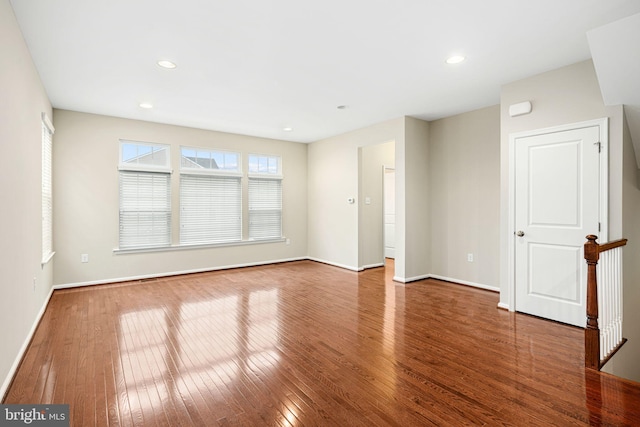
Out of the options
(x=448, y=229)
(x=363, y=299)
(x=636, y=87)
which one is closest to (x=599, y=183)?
(x=636, y=87)

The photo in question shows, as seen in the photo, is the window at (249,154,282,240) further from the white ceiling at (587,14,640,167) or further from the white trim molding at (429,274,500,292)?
the white ceiling at (587,14,640,167)

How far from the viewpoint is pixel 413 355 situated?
105 inches

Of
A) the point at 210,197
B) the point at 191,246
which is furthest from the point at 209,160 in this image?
the point at 191,246

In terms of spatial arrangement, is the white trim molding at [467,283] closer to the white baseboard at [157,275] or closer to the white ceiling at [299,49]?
the white ceiling at [299,49]

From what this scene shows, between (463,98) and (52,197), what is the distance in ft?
19.7

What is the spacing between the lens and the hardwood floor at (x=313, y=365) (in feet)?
6.34

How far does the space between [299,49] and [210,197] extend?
3885mm

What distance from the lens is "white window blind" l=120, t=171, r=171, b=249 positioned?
529 centimetres

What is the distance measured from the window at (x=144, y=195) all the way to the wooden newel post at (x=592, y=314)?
18.9 feet

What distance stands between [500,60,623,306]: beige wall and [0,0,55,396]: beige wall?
469cm

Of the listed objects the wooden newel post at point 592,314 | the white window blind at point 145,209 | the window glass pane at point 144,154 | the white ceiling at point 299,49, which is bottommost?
the wooden newel post at point 592,314

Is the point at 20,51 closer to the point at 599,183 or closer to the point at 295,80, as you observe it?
the point at 295,80

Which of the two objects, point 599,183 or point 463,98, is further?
point 463,98

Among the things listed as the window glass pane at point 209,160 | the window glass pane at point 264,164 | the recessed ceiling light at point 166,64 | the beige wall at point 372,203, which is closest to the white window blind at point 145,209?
the window glass pane at point 209,160
